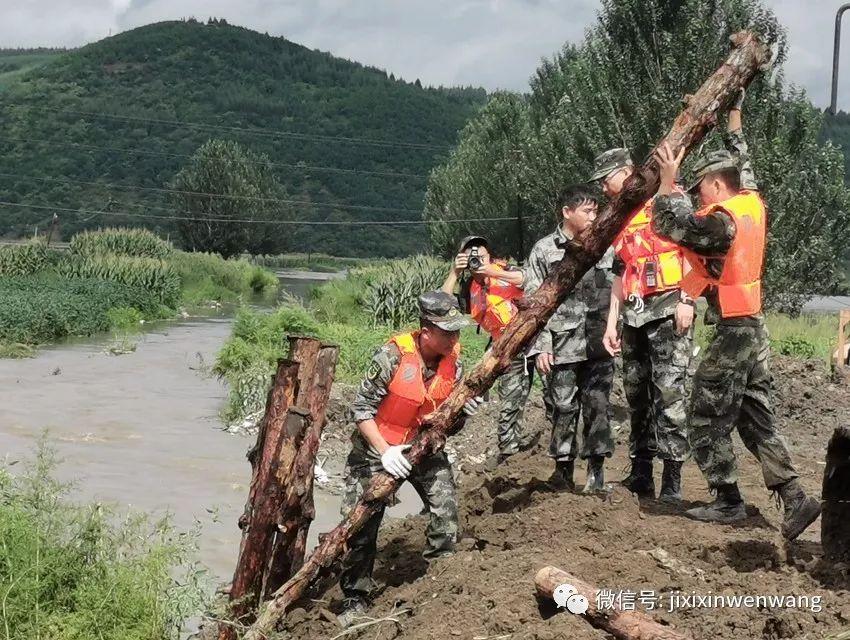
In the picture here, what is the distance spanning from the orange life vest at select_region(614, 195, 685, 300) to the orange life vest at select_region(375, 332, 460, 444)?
150 centimetres

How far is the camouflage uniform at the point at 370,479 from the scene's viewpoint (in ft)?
21.0

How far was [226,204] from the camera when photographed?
302 feet

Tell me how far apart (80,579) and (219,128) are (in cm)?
14838

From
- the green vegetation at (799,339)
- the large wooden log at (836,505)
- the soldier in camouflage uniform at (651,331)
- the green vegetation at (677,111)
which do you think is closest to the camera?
the large wooden log at (836,505)

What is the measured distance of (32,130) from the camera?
134750mm

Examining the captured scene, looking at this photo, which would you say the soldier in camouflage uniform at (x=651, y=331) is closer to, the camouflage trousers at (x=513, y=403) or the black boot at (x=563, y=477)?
the black boot at (x=563, y=477)

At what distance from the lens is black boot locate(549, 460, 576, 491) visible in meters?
7.83

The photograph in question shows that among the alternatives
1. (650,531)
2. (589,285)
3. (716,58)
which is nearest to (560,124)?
(716,58)

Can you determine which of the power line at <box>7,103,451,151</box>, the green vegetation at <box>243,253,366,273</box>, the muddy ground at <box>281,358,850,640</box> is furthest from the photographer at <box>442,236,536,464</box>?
the power line at <box>7,103,451,151</box>

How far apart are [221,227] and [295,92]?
90.9 m

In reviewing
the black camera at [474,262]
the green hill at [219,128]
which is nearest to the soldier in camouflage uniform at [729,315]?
the black camera at [474,262]

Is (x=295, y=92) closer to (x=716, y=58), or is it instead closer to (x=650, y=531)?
(x=716, y=58)

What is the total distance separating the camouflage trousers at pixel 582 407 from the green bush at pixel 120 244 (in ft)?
122

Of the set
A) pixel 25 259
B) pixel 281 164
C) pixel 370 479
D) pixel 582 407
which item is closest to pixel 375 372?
pixel 370 479
